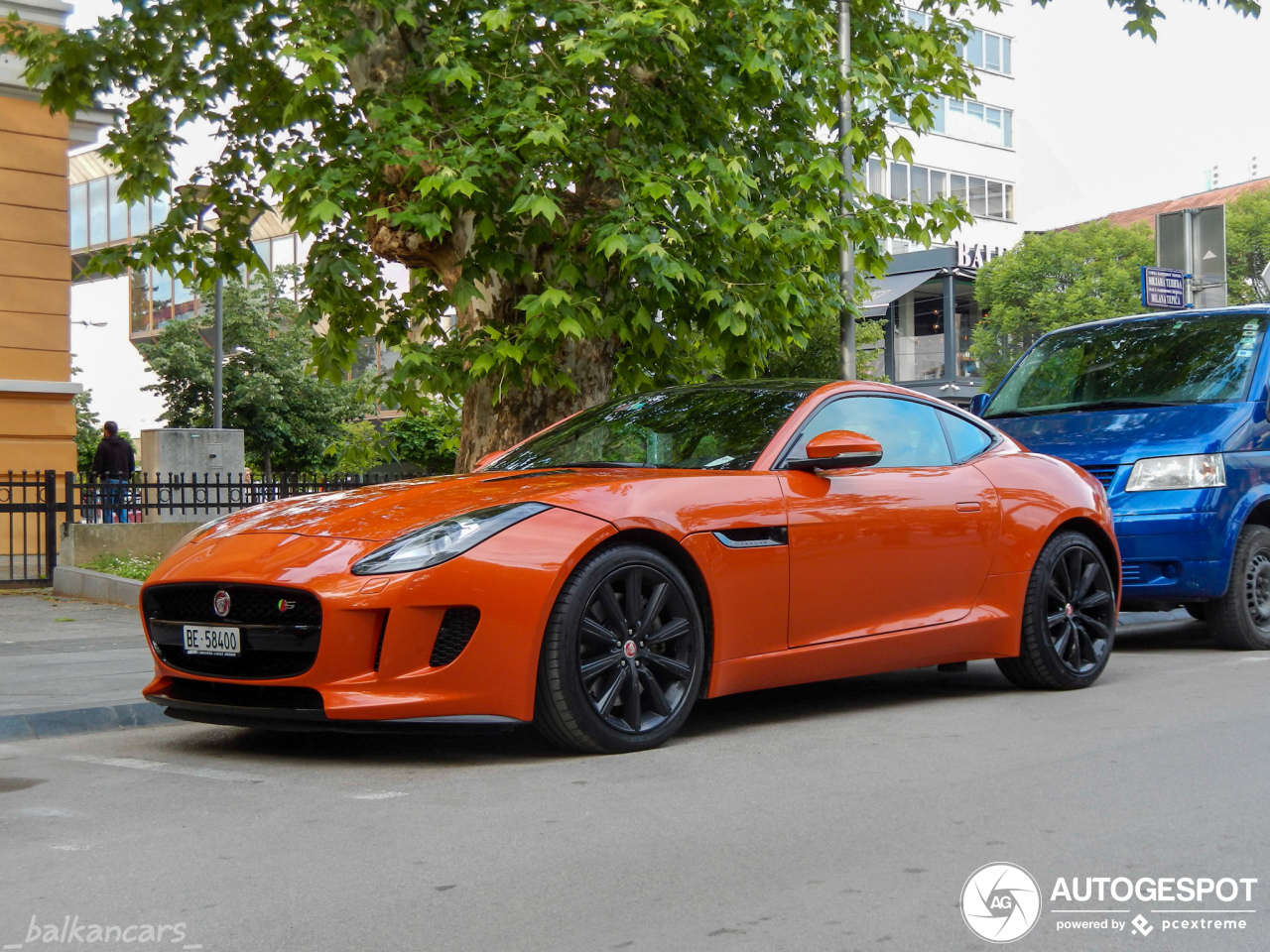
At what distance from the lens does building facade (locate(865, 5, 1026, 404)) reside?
162 feet

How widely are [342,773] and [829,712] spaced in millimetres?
2351

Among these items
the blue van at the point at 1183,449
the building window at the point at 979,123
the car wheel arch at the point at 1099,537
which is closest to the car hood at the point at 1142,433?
the blue van at the point at 1183,449

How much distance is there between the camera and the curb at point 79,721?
6094 mm

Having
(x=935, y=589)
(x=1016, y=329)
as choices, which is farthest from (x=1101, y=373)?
(x=1016, y=329)

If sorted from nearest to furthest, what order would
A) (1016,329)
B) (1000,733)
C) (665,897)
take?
(665,897) → (1000,733) → (1016,329)

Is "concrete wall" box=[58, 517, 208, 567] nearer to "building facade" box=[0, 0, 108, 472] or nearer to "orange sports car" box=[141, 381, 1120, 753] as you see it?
"building facade" box=[0, 0, 108, 472]

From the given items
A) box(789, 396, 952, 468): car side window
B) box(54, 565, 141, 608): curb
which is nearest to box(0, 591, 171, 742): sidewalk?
box(54, 565, 141, 608): curb

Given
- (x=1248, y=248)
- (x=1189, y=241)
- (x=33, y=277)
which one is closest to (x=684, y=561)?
(x=1189, y=241)

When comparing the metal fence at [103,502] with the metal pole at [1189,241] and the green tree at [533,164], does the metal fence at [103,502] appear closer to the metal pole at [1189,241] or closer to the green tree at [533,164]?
the green tree at [533,164]

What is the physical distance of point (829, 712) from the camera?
6.45 m

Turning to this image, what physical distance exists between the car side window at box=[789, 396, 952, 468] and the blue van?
2.24m

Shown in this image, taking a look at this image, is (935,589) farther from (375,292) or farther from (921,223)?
(375,292)

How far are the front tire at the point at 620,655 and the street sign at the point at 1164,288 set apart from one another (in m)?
10.5

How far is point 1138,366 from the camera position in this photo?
31.0ft
